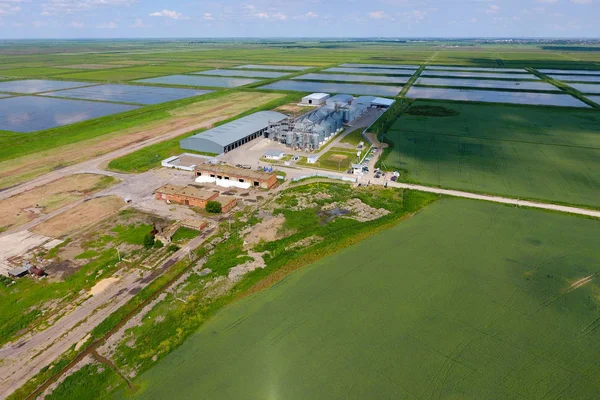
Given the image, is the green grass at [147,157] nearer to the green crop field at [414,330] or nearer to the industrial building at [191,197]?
the industrial building at [191,197]

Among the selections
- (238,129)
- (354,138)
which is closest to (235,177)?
(238,129)

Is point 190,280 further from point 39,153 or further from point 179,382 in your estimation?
point 39,153

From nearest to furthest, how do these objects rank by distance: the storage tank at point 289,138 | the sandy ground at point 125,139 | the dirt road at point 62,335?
the dirt road at point 62,335, the sandy ground at point 125,139, the storage tank at point 289,138

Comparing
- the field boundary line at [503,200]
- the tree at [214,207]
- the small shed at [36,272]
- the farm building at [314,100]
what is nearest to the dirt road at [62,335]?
the small shed at [36,272]

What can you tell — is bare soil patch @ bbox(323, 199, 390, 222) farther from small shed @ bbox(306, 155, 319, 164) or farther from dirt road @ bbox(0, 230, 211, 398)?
dirt road @ bbox(0, 230, 211, 398)

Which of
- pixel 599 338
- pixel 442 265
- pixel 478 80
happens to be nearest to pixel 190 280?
pixel 442 265

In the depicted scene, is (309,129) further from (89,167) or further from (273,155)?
(89,167)
